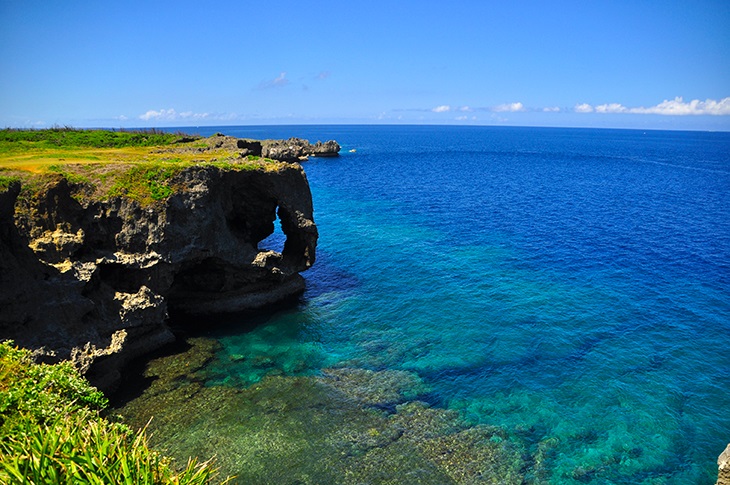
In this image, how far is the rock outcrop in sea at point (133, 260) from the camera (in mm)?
26906

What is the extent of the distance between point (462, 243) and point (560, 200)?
139 feet

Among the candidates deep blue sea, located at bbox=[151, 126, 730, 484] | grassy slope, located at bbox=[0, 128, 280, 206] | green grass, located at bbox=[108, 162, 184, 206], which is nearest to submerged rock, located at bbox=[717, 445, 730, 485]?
deep blue sea, located at bbox=[151, 126, 730, 484]

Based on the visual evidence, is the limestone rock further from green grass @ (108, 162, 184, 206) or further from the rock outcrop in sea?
green grass @ (108, 162, 184, 206)

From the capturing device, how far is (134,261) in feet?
107

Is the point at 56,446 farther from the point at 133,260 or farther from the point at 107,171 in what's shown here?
the point at 107,171

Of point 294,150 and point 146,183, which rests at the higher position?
point 294,150

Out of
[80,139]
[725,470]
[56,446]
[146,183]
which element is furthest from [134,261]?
[80,139]

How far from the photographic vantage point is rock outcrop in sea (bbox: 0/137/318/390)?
26.9 meters

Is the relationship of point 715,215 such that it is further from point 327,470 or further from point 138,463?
point 138,463

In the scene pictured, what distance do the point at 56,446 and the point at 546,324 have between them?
35.6 m

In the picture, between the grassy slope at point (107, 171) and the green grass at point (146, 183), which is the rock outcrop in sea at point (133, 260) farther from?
the green grass at point (146, 183)

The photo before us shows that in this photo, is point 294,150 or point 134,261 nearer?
point 134,261

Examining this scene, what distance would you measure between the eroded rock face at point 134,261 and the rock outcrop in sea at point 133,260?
7cm

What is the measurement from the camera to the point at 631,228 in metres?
68.5
